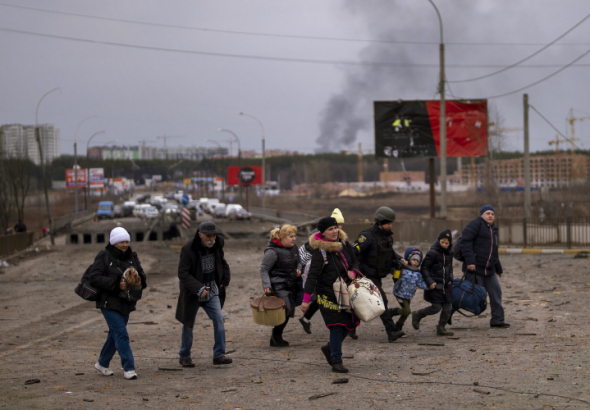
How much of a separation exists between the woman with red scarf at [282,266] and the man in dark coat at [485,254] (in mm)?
2530

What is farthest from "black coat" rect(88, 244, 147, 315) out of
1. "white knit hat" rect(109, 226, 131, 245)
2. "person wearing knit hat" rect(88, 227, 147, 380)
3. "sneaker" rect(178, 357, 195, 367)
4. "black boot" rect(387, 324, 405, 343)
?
"black boot" rect(387, 324, 405, 343)

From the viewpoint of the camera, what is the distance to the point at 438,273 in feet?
27.7

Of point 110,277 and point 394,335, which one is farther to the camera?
point 394,335

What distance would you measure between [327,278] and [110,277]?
7.48 ft

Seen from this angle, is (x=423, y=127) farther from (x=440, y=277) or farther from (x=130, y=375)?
(x=130, y=375)

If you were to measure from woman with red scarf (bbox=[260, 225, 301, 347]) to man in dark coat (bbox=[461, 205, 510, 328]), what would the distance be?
253 centimetres

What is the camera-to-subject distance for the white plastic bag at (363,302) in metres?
6.36

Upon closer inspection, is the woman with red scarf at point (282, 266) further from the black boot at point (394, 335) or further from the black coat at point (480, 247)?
the black coat at point (480, 247)

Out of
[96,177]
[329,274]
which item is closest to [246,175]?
[96,177]

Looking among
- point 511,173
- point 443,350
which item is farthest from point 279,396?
point 511,173

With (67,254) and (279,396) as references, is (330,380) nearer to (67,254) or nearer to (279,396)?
(279,396)

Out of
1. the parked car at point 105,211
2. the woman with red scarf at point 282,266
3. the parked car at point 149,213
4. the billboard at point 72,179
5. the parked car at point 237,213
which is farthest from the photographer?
the billboard at point 72,179

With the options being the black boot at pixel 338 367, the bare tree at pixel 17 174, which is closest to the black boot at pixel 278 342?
the black boot at pixel 338 367

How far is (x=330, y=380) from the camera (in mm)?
6285
